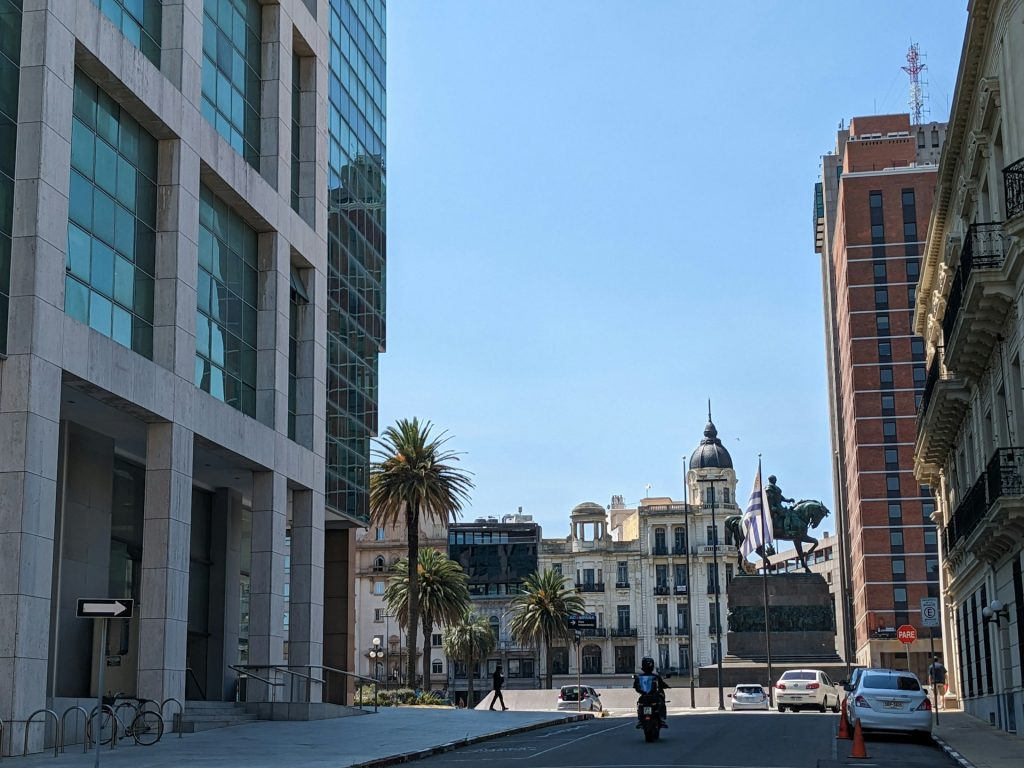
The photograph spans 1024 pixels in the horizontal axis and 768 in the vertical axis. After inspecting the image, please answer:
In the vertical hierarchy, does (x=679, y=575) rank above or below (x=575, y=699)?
above

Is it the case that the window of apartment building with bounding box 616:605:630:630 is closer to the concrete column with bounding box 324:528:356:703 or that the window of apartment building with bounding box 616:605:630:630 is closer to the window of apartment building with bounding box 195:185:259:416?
the concrete column with bounding box 324:528:356:703

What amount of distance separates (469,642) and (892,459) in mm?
40168

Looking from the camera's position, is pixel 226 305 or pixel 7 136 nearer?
pixel 7 136

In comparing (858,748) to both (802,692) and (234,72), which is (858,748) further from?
(802,692)

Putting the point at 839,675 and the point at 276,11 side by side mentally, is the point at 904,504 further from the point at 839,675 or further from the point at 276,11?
the point at 276,11

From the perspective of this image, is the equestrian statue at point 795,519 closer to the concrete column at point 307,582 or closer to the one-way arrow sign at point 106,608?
the concrete column at point 307,582

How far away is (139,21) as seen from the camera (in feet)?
109

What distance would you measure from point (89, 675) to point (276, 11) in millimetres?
20726

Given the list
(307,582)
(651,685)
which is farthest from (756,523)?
(651,685)

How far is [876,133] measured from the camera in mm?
131875

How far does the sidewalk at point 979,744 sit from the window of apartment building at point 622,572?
96.4m

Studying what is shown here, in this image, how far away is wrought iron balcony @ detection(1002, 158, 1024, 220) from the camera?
2577 cm

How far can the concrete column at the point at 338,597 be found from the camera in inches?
2169

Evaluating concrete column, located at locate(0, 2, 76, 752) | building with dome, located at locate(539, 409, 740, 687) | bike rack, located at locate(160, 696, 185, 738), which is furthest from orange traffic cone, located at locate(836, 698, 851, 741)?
building with dome, located at locate(539, 409, 740, 687)
